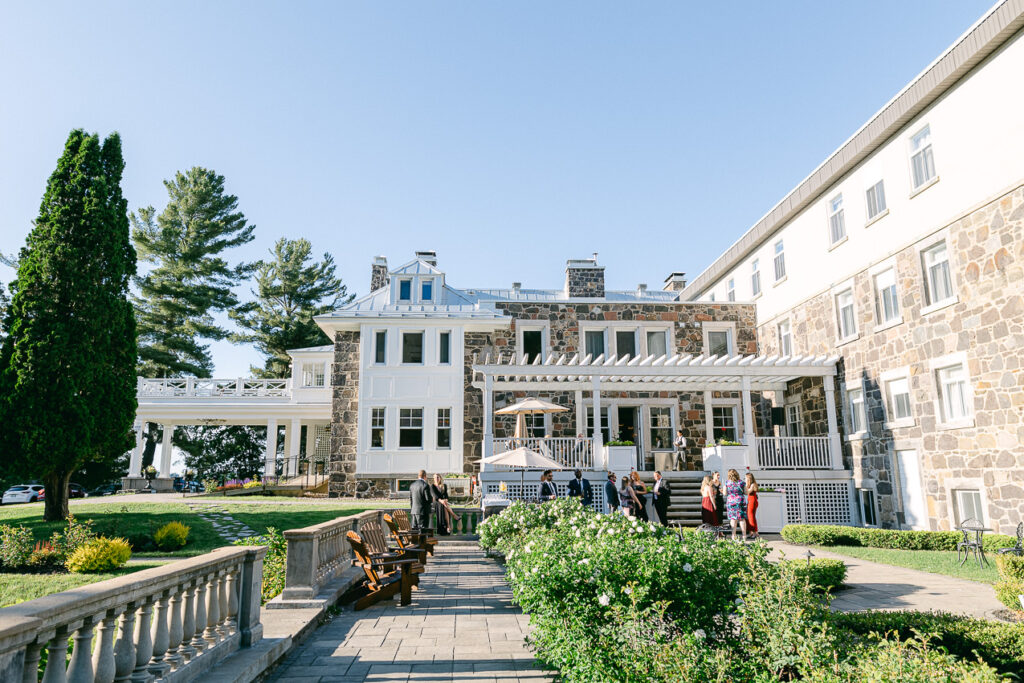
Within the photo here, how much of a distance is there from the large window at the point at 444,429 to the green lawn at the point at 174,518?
4.53m

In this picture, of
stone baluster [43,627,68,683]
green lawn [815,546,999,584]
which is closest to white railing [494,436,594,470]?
green lawn [815,546,999,584]

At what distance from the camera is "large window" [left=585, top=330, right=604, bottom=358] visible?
23.7m

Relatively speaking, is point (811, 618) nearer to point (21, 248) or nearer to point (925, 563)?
point (925, 563)

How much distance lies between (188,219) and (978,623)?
44371 millimetres

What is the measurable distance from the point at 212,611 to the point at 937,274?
16.2 meters

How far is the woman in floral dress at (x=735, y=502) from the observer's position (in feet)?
43.9

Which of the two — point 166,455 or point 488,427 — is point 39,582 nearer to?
point 488,427

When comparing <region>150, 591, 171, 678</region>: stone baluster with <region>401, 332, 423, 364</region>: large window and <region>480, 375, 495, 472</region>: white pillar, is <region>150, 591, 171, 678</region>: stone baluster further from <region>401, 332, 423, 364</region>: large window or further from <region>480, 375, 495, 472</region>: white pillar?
<region>401, 332, 423, 364</region>: large window

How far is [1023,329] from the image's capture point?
40.6 feet

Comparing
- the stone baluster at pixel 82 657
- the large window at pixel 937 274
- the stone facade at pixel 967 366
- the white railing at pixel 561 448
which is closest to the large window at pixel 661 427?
the white railing at pixel 561 448

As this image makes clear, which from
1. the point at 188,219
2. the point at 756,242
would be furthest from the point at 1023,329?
the point at 188,219

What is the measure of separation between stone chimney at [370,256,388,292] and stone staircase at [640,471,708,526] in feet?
46.9

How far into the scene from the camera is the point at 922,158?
49.9 ft

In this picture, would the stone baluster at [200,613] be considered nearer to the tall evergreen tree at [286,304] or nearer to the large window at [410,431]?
the large window at [410,431]
